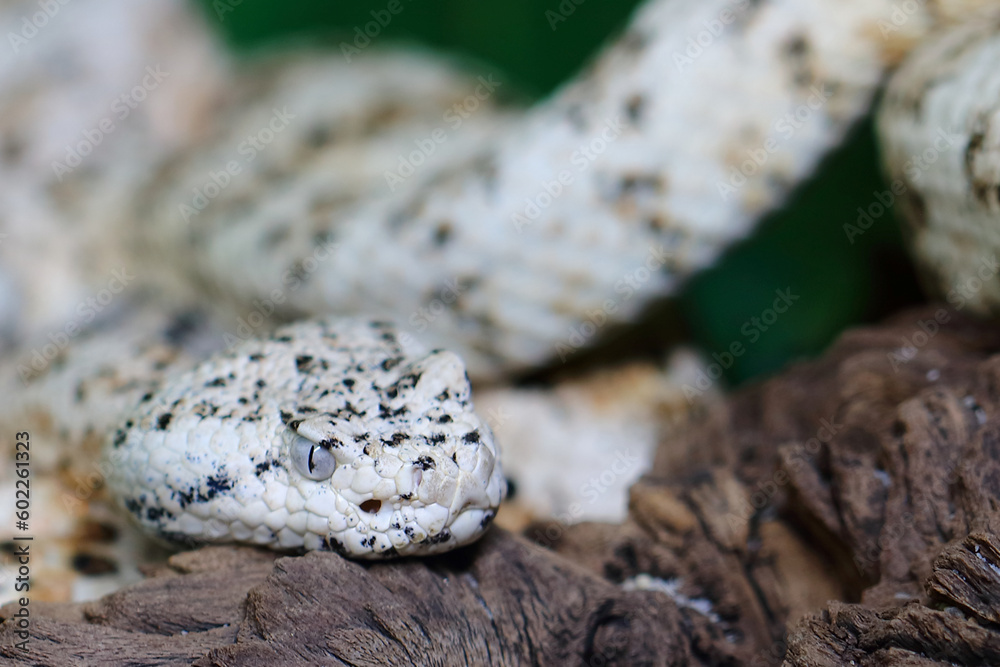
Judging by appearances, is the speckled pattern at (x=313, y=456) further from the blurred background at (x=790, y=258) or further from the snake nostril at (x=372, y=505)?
the blurred background at (x=790, y=258)

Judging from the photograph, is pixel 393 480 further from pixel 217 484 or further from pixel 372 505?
pixel 217 484

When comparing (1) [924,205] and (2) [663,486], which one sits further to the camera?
(1) [924,205]

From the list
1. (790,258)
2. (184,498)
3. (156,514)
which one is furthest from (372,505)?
(790,258)

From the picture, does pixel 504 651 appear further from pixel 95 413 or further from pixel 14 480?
pixel 14 480

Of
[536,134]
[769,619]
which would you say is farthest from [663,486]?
[536,134]

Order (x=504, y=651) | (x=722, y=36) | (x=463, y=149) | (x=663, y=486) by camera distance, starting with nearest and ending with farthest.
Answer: (x=504, y=651)
(x=663, y=486)
(x=722, y=36)
(x=463, y=149)

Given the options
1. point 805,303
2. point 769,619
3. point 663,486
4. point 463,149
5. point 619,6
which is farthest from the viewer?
point 619,6

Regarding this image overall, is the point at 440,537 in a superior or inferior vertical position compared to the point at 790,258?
inferior

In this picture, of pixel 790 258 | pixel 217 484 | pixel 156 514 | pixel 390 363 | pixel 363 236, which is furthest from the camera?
pixel 790 258
